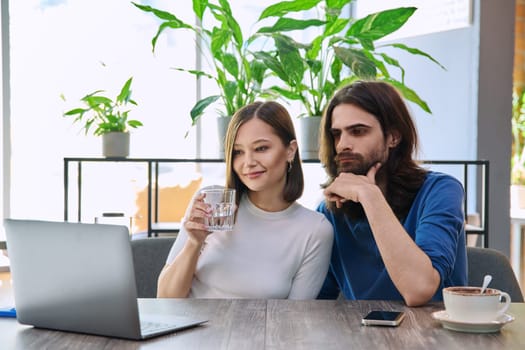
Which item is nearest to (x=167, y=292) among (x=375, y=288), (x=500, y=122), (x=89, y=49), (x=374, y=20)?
(x=375, y=288)

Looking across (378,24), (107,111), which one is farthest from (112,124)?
(378,24)

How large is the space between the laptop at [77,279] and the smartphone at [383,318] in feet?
1.01

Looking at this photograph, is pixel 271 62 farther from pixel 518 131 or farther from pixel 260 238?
pixel 518 131

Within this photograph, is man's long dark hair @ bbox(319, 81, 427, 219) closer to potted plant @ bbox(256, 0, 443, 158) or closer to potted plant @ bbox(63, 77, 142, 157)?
potted plant @ bbox(256, 0, 443, 158)

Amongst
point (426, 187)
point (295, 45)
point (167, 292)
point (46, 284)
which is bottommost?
point (167, 292)

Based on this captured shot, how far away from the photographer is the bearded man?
1.72 m

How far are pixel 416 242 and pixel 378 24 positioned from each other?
1400mm

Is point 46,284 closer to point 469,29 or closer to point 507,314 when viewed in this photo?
point 507,314

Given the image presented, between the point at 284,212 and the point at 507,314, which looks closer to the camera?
the point at 507,314

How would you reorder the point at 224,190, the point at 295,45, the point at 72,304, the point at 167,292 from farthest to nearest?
the point at 295,45 → the point at 167,292 → the point at 224,190 → the point at 72,304

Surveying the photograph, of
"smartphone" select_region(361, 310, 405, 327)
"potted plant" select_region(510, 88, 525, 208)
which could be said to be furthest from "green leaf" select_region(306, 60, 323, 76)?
"potted plant" select_region(510, 88, 525, 208)

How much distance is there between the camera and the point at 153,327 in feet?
4.37

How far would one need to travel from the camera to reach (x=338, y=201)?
1.90m

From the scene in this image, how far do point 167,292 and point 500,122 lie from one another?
2751 millimetres
